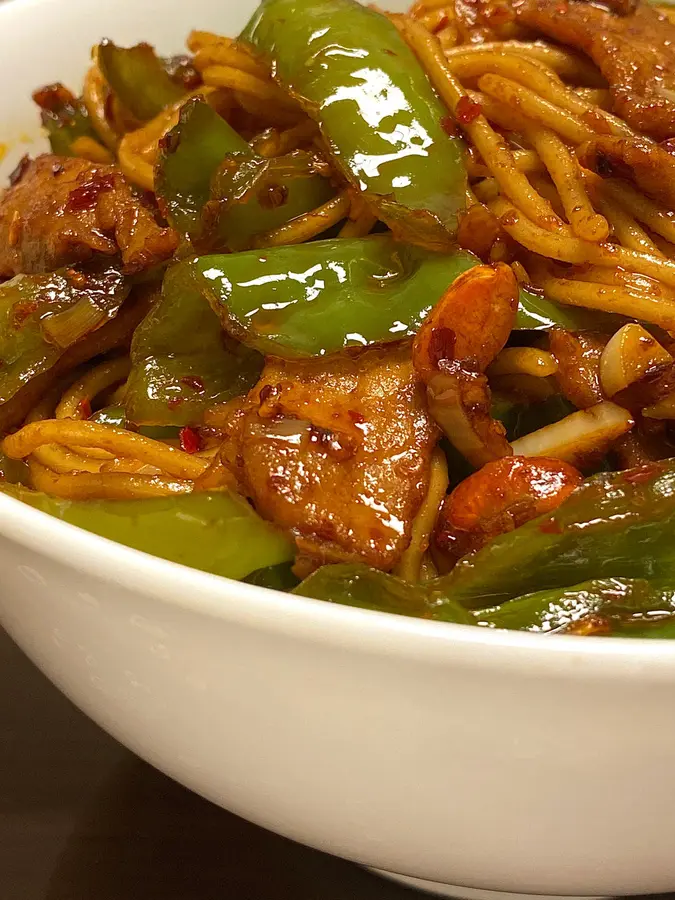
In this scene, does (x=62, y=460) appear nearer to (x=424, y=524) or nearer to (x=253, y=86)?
(x=424, y=524)

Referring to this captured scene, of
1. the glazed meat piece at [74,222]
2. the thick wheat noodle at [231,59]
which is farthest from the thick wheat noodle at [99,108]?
the thick wheat noodle at [231,59]

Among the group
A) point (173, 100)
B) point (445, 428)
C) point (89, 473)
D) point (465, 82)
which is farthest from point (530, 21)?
point (89, 473)

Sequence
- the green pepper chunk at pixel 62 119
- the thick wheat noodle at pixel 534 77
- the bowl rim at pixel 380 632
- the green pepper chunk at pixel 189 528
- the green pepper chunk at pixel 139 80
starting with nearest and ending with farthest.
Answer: the bowl rim at pixel 380 632 → the green pepper chunk at pixel 189 528 → the thick wheat noodle at pixel 534 77 → the green pepper chunk at pixel 139 80 → the green pepper chunk at pixel 62 119

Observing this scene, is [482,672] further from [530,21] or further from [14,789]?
[530,21]

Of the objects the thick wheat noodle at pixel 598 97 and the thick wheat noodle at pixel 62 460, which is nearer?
the thick wheat noodle at pixel 62 460

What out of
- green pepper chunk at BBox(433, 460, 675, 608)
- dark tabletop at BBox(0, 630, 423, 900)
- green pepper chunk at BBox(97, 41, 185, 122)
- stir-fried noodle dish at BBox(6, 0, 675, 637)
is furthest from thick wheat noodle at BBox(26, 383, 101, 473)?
green pepper chunk at BBox(97, 41, 185, 122)

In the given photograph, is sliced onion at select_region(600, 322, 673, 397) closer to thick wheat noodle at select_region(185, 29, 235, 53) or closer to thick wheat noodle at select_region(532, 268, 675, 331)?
thick wheat noodle at select_region(532, 268, 675, 331)

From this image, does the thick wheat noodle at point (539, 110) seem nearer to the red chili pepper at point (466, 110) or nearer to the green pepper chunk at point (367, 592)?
the red chili pepper at point (466, 110)
